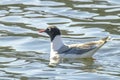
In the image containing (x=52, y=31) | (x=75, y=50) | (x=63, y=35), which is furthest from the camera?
(x=63, y=35)

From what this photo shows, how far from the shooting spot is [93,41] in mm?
22188

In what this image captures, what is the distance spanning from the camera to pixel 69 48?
2105 centimetres

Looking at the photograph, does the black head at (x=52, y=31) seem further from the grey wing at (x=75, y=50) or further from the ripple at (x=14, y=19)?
the ripple at (x=14, y=19)

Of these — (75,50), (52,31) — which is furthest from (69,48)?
(52,31)

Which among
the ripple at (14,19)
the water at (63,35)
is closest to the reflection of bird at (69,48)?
the water at (63,35)

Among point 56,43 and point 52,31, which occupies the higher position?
point 52,31

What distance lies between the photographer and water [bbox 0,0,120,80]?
19.0 meters

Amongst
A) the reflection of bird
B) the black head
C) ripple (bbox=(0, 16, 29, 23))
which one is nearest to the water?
ripple (bbox=(0, 16, 29, 23))

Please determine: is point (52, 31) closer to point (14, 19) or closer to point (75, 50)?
point (75, 50)

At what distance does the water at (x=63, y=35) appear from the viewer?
19.0 m

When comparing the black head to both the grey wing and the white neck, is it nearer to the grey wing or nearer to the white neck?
the white neck

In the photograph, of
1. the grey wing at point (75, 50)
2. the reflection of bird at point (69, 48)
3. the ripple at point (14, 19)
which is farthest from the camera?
the ripple at point (14, 19)

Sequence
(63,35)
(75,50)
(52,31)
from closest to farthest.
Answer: (75,50) < (52,31) < (63,35)

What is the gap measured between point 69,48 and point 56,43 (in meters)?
0.56
